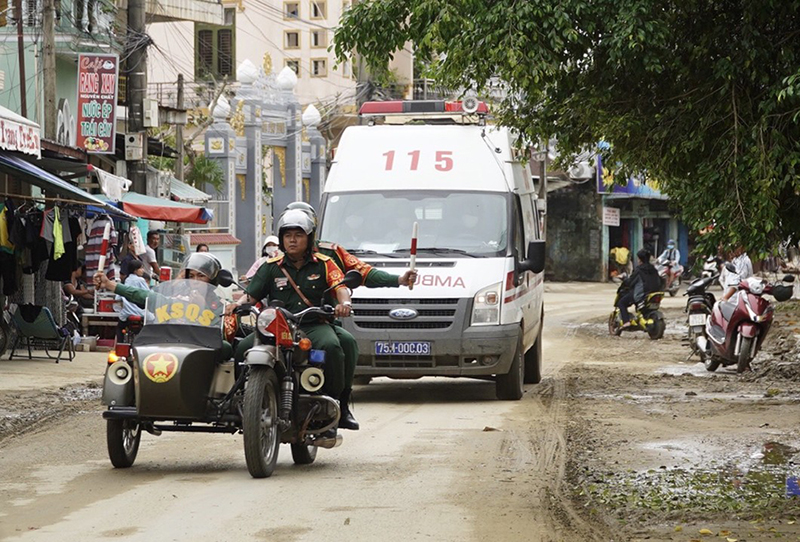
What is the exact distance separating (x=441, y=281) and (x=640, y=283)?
40.8ft

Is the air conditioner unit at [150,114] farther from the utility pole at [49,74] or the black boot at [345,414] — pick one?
the black boot at [345,414]

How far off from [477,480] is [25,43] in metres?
23.1

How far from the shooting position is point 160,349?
28.7 feet

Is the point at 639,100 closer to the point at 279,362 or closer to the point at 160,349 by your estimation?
the point at 279,362

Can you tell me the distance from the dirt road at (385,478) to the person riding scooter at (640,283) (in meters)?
10.4

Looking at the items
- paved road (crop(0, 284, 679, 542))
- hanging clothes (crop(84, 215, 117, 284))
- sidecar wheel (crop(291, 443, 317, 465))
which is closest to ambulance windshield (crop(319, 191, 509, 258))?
paved road (crop(0, 284, 679, 542))

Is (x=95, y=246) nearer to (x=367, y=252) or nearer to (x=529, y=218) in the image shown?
(x=529, y=218)

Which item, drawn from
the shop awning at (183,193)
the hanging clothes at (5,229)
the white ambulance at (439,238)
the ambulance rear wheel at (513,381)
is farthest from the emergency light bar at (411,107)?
the shop awning at (183,193)

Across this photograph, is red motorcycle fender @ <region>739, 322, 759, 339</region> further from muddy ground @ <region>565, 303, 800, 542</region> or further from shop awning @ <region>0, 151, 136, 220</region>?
shop awning @ <region>0, 151, 136, 220</region>

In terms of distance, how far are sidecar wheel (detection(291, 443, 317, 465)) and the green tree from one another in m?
2.80

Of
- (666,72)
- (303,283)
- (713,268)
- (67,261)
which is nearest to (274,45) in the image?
(713,268)

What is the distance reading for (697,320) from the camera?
1941 cm

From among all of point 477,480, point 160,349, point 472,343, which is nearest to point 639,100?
point 477,480

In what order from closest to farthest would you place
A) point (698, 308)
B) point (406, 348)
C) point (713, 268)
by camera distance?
point (406, 348) < point (698, 308) < point (713, 268)
